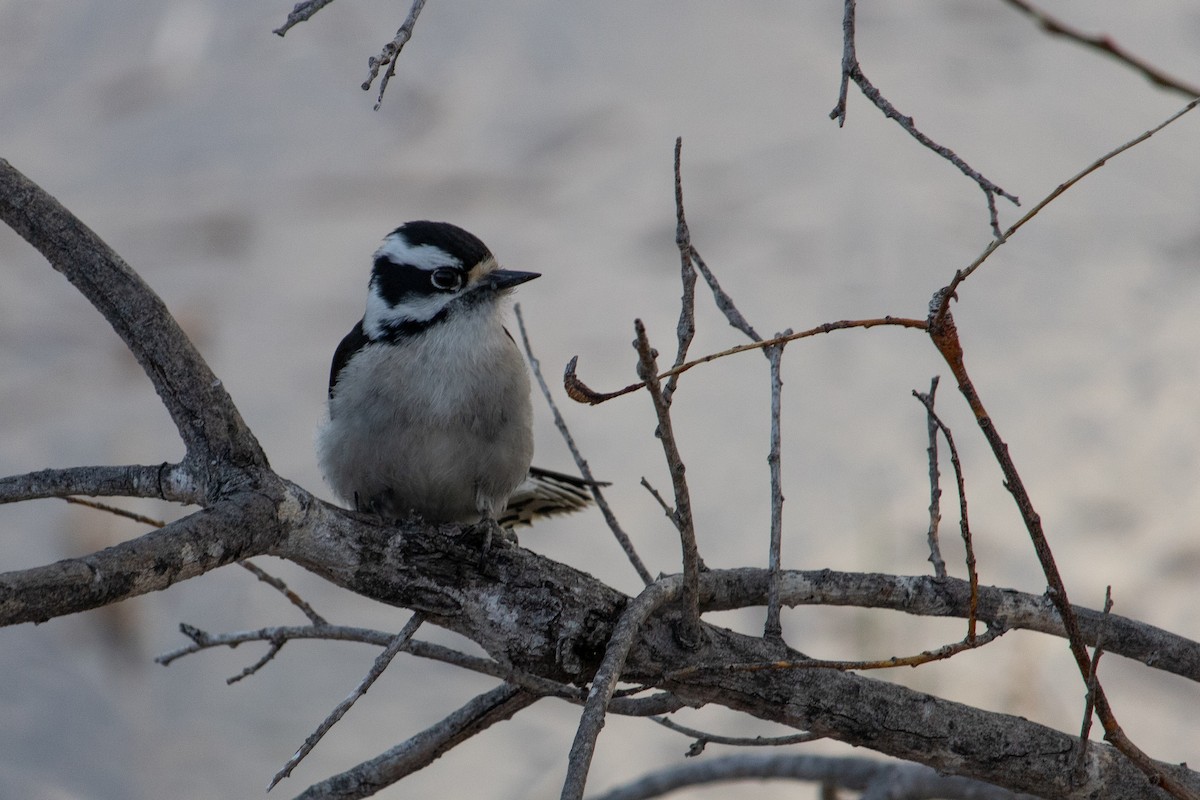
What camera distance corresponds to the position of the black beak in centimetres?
366

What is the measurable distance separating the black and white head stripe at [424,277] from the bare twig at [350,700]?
1498 mm

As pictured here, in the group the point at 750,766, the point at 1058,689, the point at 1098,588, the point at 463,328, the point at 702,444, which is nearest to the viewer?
the point at 463,328

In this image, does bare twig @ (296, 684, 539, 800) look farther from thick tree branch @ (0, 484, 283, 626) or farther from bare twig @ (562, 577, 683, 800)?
thick tree branch @ (0, 484, 283, 626)

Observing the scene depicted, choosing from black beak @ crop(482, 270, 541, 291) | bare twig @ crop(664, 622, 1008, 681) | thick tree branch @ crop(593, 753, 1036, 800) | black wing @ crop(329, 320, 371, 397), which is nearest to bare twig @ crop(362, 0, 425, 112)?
bare twig @ crop(664, 622, 1008, 681)

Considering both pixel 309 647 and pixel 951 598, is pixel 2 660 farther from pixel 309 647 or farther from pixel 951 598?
pixel 951 598

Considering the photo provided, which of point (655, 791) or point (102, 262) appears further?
point (655, 791)

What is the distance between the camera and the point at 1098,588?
5.06 m

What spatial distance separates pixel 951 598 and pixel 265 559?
3.27 m

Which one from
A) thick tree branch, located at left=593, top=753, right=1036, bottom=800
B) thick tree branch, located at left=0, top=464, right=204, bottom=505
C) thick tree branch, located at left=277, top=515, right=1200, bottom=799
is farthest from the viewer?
thick tree branch, located at left=593, top=753, right=1036, bottom=800

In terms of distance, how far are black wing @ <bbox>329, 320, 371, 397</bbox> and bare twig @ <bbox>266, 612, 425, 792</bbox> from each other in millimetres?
1529

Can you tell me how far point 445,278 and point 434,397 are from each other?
431 millimetres

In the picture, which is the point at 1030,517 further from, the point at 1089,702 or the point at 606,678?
the point at 606,678

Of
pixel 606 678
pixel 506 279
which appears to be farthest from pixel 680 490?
pixel 506 279

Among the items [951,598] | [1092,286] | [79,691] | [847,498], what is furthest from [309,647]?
[1092,286]
